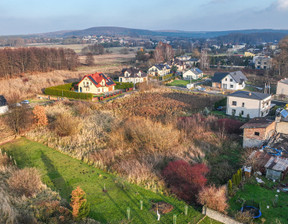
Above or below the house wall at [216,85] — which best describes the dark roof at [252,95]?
above

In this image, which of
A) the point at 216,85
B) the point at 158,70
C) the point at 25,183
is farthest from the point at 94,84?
the point at 25,183

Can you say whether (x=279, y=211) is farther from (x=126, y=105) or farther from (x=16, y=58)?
(x=16, y=58)

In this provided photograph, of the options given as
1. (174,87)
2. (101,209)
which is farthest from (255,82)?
(101,209)

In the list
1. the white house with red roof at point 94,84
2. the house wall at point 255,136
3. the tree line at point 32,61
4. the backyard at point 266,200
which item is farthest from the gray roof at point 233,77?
the tree line at point 32,61

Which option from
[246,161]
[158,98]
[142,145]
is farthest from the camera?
[158,98]

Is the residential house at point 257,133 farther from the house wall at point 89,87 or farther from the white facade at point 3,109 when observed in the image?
the white facade at point 3,109
